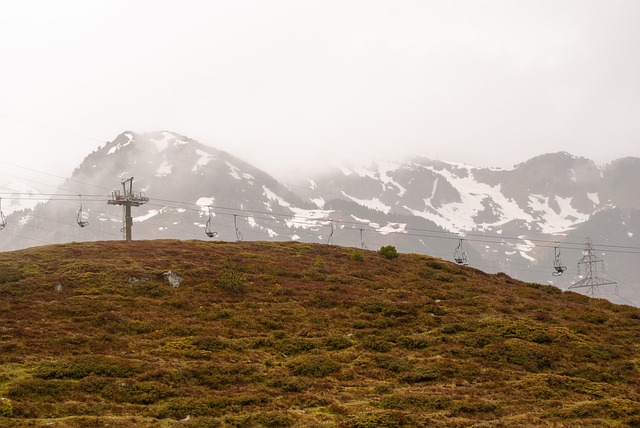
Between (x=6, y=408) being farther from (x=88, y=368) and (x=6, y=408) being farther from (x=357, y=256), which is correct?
(x=357, y=256)

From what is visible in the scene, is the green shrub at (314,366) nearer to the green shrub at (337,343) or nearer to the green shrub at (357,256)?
the green shrub at (337,343)

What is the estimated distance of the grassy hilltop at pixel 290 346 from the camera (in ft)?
105

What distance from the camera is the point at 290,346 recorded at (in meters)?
44.0

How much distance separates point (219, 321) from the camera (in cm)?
4916

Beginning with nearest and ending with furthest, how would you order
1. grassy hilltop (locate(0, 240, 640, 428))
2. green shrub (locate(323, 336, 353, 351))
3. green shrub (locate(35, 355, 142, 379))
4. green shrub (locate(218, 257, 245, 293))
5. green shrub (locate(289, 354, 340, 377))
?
grassy hilltop (locate(0, 240, 640, 428)), green shrub (locate(35, 355, 142, 379)), green shrub (locate(289, 354, 340, 377)), green shrub (locate(323, 336, 353, 351)), green shrub (locate(218, 257, 245, 293))

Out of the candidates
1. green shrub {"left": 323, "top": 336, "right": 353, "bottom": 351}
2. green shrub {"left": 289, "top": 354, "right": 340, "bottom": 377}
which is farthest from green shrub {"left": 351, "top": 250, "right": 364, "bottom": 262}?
green shrub {"left": 289, "top": 354, "right": 340, "bottom": 377}

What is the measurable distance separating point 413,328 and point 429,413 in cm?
1822

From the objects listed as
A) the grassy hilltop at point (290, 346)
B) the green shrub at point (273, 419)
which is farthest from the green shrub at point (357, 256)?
the green shrub at point (273, 419)

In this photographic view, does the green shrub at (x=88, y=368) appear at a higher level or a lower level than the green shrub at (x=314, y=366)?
higher

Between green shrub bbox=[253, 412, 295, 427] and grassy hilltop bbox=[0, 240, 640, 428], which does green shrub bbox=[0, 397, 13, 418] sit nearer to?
grassy hilltop bbox=[0, 240, 640, 428]

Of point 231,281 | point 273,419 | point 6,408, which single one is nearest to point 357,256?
point 231,281

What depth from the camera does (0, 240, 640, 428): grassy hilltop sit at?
3209cm

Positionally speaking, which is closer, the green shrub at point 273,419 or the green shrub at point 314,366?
the green shrub at point 273,419

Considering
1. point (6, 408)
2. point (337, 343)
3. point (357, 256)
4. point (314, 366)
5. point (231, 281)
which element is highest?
point (357, 256)
